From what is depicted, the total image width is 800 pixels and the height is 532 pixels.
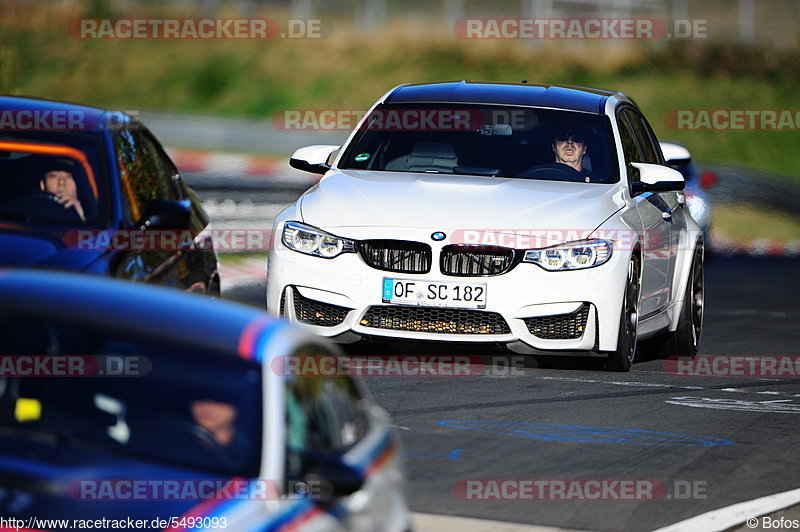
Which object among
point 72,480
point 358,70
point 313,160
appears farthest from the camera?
point 358,70

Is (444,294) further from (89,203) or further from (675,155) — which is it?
(675,155)

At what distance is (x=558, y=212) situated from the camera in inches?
388

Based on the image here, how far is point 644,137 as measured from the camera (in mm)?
12242

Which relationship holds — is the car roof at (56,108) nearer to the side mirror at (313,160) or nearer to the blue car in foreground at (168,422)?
the side mirror at (313,160)

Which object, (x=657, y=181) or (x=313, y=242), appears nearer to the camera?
(x=313, y=242)

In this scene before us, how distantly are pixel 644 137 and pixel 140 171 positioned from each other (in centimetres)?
479

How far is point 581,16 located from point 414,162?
31.5m

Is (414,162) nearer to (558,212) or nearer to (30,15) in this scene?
(558,212)

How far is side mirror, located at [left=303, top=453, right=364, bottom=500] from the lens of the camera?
4.39 m

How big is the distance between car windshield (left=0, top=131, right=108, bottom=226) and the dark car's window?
3.18 meters

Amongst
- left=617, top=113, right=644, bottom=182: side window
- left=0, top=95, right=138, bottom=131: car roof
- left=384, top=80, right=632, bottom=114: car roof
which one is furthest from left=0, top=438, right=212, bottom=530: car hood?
left=384, top=80, right=632, bottom=114: car roof

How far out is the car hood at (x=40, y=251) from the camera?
23.5ft

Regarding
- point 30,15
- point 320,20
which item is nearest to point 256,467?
point 320,20

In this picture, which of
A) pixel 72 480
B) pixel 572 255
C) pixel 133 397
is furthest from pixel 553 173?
pixel 72 480
